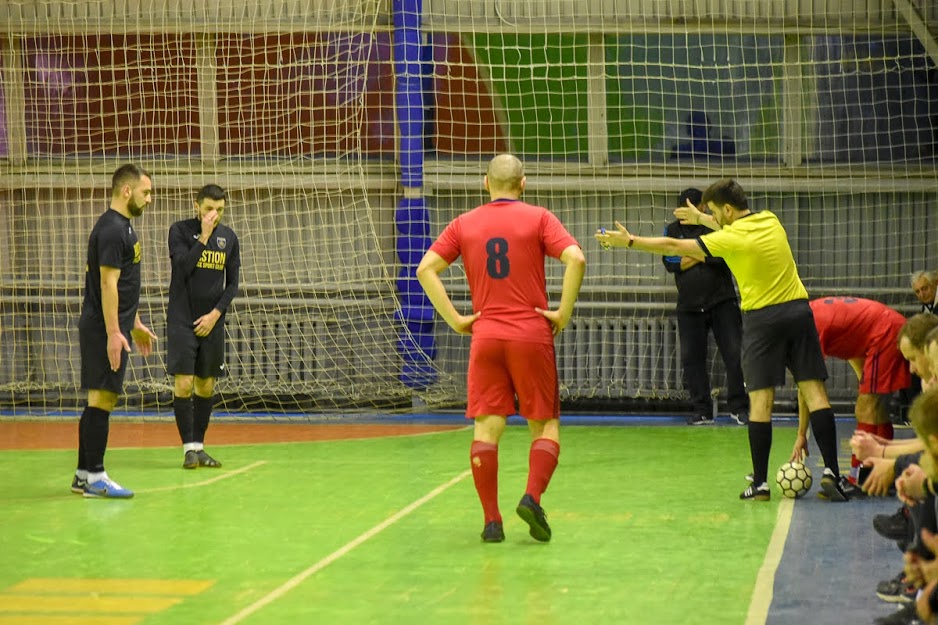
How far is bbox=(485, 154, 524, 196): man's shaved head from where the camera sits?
7.46 m

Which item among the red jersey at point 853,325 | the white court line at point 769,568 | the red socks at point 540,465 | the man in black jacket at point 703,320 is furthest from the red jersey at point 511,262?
→ the man in black jacket at point 703,320

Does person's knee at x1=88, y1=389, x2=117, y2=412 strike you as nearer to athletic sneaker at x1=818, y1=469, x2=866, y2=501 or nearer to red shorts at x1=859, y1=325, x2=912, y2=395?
athletic sneaker at x1=818, y1=469, x2=866, y2=501

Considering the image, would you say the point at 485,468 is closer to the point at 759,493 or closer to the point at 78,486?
the point at 759,493

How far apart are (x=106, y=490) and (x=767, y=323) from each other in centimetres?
454

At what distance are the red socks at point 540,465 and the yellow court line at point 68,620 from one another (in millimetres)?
2321

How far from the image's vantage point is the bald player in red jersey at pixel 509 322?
733 centimetres

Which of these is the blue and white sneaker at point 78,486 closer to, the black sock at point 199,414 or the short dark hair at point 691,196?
the black sock at point 199,414

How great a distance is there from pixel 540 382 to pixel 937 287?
4.84 meters

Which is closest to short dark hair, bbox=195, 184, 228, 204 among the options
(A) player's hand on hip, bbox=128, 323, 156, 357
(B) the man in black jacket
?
(A) player's hand on hip, bbox=128, 323, 156, 357

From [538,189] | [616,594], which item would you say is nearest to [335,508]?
[616,594]

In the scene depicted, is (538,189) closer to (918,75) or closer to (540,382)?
(918,75)

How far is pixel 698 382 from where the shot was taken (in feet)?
43.9

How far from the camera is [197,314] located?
10.4 metres

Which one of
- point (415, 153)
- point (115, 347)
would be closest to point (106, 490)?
point (115, 347)
